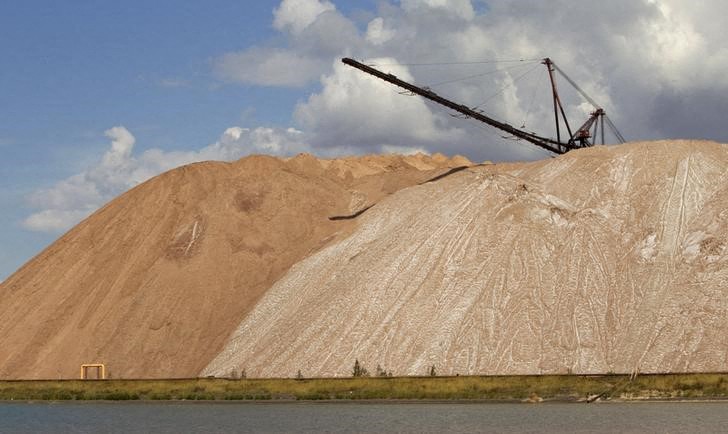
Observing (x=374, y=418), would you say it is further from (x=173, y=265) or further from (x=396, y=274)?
(x=173, y=265)

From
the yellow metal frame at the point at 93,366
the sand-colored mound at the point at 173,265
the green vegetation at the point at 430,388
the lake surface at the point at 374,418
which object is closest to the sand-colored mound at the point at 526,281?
the green vegetation at the point at 430,388

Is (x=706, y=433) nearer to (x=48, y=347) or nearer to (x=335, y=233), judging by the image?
(x=335, y=233)

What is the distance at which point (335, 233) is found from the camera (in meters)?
79.6

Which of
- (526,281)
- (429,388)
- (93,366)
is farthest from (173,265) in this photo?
(429,388)

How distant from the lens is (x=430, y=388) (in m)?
57.6

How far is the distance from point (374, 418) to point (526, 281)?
55.1ft

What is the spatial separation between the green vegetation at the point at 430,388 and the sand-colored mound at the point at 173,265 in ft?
16.1

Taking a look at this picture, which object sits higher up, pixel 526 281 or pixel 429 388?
pixel 526 281

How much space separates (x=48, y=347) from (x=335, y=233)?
65.1ft

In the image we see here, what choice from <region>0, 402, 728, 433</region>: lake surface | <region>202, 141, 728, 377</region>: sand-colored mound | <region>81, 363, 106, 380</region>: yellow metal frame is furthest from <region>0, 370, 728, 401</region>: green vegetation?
<region>81, 363, 106, 380</region>: yellow metal frame

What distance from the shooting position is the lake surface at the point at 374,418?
44.6 metres

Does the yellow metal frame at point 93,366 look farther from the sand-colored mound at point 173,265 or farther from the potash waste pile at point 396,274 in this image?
the potash waste pile at point 396,274

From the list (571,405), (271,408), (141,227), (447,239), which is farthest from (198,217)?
(571,405)

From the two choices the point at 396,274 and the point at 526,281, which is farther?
the point at 396,274
